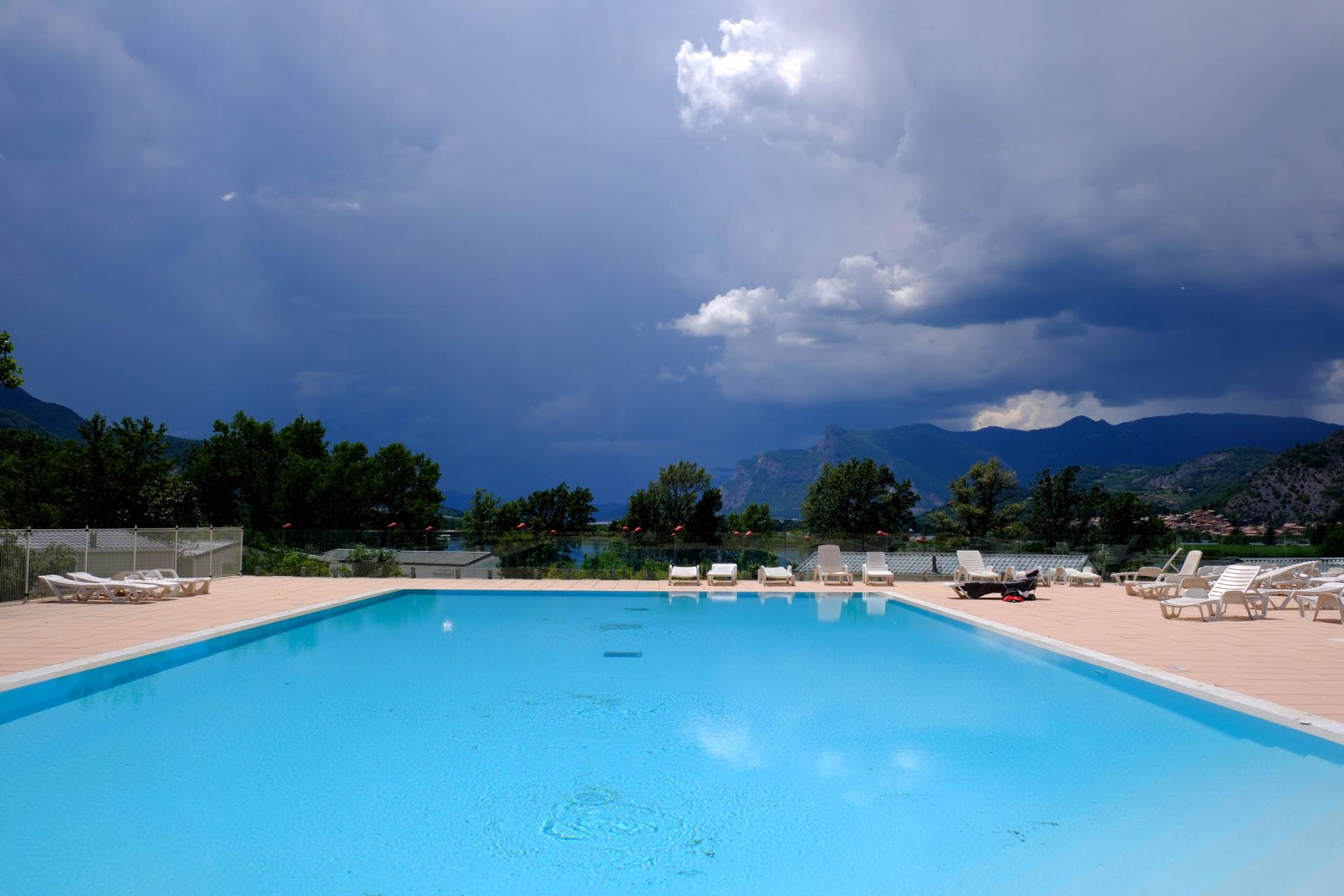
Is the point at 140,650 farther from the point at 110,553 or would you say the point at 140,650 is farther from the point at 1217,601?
the point at 1217,601

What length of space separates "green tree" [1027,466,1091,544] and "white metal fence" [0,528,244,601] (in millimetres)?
29229

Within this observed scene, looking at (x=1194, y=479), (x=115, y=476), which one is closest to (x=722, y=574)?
(x=115, y=476)

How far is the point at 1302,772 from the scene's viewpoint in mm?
4738

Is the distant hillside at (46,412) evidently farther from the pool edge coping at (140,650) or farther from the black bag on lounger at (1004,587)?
the black bag on lounger at (1004,587)

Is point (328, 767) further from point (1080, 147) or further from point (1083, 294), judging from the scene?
point (1083, 294)

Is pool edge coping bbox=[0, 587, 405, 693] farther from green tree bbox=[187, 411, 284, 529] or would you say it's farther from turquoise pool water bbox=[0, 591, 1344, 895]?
green tree bbox=[187, 411, 284, 529]

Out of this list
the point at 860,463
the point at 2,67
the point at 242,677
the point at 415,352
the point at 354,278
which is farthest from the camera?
the point at 415,352

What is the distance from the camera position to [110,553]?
547 inches

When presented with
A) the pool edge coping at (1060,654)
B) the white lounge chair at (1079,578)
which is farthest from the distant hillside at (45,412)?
the white lounge chair at (1079,578)

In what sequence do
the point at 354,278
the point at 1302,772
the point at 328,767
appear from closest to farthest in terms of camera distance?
the point at 1302,772
the point at 328,767
the point at 354,278

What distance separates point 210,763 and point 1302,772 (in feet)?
23.0

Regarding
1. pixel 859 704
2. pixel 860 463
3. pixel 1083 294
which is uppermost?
pixel 1083 294

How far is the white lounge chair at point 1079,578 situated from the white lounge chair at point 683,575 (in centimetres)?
820

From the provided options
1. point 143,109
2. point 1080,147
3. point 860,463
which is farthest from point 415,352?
point 1080,147
